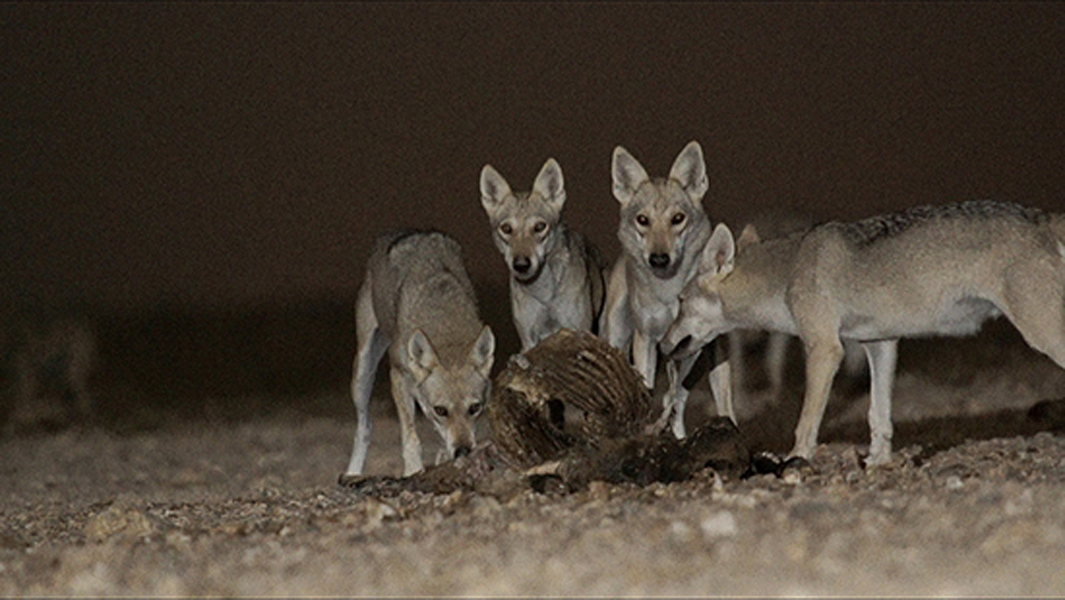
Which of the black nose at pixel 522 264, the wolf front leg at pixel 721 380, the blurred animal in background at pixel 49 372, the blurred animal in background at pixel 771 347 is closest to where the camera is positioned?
the black nose at pixel 522 264

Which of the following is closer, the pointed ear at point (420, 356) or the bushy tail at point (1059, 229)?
the bushy tail at point (1059, 229)

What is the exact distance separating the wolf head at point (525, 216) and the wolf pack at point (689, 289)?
1 cm

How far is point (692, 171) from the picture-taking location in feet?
32.7

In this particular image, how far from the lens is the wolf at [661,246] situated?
31.7 ft

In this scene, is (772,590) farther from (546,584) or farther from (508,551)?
Answer: (508,551)

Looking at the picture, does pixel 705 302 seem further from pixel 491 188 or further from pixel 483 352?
pixel 491 188

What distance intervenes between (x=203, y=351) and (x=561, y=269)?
18271 millimetres

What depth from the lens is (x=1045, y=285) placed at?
299 inches

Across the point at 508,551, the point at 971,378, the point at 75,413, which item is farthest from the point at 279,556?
the point at 75,413

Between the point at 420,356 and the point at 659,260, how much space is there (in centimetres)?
180

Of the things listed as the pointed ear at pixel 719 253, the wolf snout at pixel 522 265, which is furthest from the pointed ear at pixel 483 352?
the pointed ear at pixel 719 253

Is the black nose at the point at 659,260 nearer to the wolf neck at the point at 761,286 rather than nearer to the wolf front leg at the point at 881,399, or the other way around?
the wolf neck at the point at 761,286

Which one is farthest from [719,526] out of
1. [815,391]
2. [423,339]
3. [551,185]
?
[551,185]

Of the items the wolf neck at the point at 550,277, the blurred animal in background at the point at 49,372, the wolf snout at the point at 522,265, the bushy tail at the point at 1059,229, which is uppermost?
the bushy tail at the point at 1059,229
